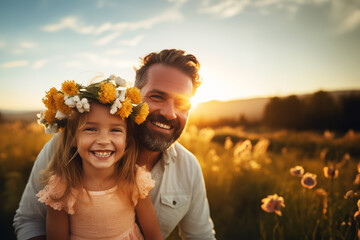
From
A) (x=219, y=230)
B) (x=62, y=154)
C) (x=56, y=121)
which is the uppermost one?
(x=56, y=121)

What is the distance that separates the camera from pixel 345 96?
43.5 ft

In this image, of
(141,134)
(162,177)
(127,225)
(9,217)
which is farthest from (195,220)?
(9,217)

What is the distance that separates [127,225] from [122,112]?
1.03 metres

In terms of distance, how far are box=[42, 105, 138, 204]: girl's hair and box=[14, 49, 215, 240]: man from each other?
0.46m

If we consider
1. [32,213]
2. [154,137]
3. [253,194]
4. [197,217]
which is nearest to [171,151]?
[154,137]

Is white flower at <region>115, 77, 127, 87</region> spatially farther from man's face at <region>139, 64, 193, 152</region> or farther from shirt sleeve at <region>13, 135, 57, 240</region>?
shirt sleeve at <region>13, 135, 57, 240</region>

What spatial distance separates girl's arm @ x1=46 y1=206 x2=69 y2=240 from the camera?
164 centimetres

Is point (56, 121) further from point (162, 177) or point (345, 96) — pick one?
point (345, 96)

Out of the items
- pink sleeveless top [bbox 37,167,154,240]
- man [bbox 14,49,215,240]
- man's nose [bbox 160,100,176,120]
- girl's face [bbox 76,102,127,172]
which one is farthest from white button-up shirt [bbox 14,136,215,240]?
girl's face [bbox 76,102,127,172]

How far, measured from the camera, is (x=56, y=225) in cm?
166

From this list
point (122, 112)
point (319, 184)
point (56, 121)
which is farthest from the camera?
point (319, 184)

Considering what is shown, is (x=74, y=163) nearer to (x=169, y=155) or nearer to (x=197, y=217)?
(x=169, y=155)

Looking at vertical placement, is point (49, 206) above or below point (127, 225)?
above

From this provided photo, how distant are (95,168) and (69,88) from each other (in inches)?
27.3
